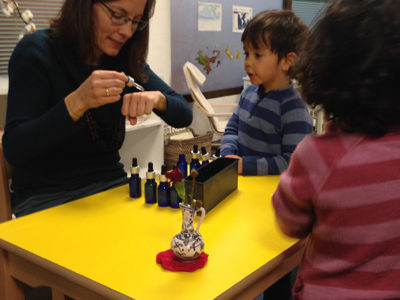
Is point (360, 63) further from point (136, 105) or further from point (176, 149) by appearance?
point (176, 149)

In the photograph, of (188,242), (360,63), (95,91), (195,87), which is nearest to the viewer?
(360,63)

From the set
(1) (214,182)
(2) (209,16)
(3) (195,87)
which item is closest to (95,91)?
(1) (214,182)

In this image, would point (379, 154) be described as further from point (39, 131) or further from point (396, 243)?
point (39, 131)

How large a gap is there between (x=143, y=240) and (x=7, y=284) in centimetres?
38

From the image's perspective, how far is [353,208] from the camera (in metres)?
0.72

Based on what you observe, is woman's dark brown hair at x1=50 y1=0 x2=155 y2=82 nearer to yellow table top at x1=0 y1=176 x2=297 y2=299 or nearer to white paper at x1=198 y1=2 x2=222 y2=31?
yellow table top at x1=0 y1=176 x2=297 y2=299

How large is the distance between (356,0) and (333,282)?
1.68 ft

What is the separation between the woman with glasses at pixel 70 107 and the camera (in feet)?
3.94

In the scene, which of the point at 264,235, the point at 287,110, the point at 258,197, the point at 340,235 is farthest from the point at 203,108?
the point at 340,235

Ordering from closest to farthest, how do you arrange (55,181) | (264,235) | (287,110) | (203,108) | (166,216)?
(264,235), (166,216), (55,181), (287,110), (203,108)

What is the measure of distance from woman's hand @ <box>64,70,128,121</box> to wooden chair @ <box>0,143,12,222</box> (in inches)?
15.2

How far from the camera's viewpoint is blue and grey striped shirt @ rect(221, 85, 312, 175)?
1471mm

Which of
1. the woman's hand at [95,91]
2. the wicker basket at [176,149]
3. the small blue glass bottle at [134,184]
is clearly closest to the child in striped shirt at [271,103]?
the small blue glass bottle at [134,184]

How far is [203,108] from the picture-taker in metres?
3.79
